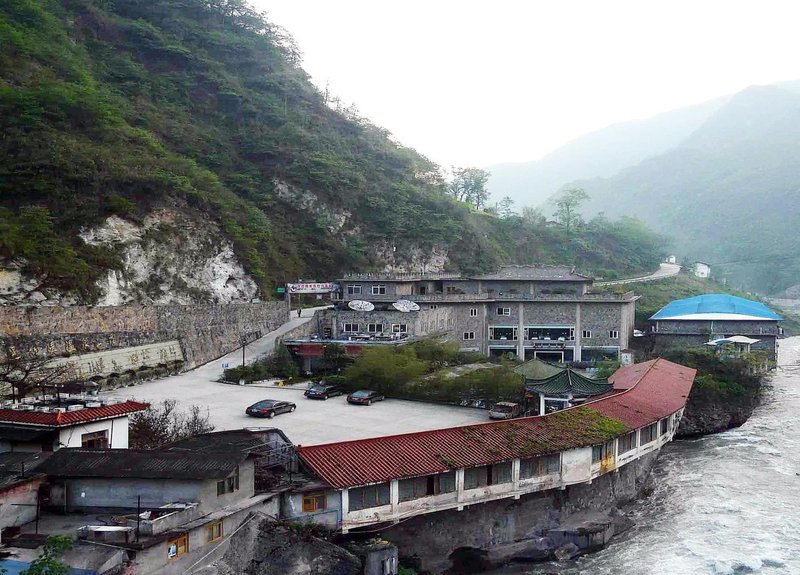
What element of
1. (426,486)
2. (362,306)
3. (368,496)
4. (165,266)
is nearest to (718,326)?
(362,306)

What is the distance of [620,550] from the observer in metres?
A: 24.4

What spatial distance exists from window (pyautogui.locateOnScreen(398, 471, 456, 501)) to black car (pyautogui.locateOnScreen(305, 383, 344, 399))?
52.0 feet

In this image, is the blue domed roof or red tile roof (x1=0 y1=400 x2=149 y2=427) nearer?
red tile roof (x1=0 y1=400 x2=149 y2=427)

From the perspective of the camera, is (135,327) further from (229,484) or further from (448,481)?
(448,481)

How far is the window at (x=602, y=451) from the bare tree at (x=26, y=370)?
857 inches

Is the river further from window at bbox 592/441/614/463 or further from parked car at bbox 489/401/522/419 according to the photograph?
parked car at bbox 489/401/522/419

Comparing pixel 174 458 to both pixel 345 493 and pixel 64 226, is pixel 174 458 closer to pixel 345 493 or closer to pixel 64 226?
pixel 345 493

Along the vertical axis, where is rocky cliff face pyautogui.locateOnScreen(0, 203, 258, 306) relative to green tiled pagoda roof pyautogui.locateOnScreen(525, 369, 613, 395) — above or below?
above

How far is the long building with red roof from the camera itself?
66.1 ft

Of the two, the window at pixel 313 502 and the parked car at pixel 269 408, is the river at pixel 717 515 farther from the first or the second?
the parked car at pixel 269 408

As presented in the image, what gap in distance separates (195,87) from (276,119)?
8.22 meters

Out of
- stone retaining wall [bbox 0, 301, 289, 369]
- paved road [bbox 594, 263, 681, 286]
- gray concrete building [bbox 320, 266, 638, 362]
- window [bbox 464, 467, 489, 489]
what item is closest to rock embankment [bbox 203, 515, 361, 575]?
window [bbox 464, 467, 489, 489]

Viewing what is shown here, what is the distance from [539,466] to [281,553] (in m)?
9.66

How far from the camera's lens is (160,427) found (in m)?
26.3
